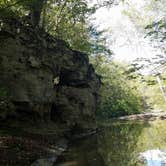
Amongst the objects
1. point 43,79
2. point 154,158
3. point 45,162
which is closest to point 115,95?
point 43,79

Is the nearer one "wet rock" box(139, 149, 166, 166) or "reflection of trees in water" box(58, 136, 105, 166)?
"wet rock" box(139, 149, 166, 166)

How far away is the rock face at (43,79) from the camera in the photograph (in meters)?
21.3

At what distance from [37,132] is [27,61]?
4.88 metres

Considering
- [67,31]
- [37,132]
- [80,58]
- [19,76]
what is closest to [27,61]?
[19,76]

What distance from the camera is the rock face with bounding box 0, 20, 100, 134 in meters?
21.3

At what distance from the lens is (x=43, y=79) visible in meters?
24.0

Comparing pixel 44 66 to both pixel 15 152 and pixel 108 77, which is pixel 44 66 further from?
pixel 108 77

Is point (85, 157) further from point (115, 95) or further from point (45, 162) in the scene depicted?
point (115, 95)

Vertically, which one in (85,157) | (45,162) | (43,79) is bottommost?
(45,162)

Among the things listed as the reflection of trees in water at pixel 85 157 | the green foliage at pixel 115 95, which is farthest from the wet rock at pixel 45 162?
the green foliage at pixel 115 95

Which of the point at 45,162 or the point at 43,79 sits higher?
the point at 43,79

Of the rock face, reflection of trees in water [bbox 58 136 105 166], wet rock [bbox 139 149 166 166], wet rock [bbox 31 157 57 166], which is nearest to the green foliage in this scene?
the rock face

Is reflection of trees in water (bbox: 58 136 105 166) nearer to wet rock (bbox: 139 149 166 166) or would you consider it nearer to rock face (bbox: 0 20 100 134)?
wet rock (bbox: 139 149 166 166)

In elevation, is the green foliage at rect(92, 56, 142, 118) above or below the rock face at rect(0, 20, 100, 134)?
above
